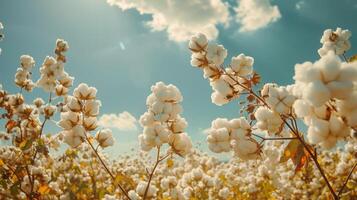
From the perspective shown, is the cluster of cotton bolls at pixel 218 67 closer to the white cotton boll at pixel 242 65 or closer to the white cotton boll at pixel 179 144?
the white cotton boll at pixel 242 65

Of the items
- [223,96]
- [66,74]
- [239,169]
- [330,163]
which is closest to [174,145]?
[223,96]

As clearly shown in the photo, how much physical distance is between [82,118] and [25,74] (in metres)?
3.24

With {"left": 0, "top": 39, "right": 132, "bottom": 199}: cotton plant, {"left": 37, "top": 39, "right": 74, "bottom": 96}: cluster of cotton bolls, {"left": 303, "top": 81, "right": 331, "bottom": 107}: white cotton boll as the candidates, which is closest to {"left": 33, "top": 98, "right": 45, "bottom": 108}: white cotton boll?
{"left": 0, "top": 39, "right": 132, "bottom": 199}: cotton plant

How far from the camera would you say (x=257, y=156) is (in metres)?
2.27

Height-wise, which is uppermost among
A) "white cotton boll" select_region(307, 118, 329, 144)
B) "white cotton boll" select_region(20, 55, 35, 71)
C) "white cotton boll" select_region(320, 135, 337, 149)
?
"white cotton boll" select_region(20, 55, 35, 71)

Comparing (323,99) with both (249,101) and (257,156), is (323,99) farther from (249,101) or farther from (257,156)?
(249,101)

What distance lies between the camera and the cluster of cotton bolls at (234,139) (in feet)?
7.38

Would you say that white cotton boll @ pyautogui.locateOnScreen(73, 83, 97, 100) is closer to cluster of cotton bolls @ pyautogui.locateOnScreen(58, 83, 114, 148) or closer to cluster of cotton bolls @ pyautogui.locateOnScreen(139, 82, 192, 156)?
cluster of cotton bolls @ pyautogui.locateOnScreen(58, 83, 114, 148)

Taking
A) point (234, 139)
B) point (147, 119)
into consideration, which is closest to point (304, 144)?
point (234, 139)

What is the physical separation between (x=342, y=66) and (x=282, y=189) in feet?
20.6

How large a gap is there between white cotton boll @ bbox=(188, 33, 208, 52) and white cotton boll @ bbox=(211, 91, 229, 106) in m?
0.37

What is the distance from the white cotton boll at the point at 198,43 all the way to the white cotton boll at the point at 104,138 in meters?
1.03

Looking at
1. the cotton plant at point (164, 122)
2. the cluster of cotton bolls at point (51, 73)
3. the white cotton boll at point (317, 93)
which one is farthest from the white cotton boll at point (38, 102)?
the white cotton boll at point (317, 93)

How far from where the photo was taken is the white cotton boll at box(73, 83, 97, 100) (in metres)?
2.95
